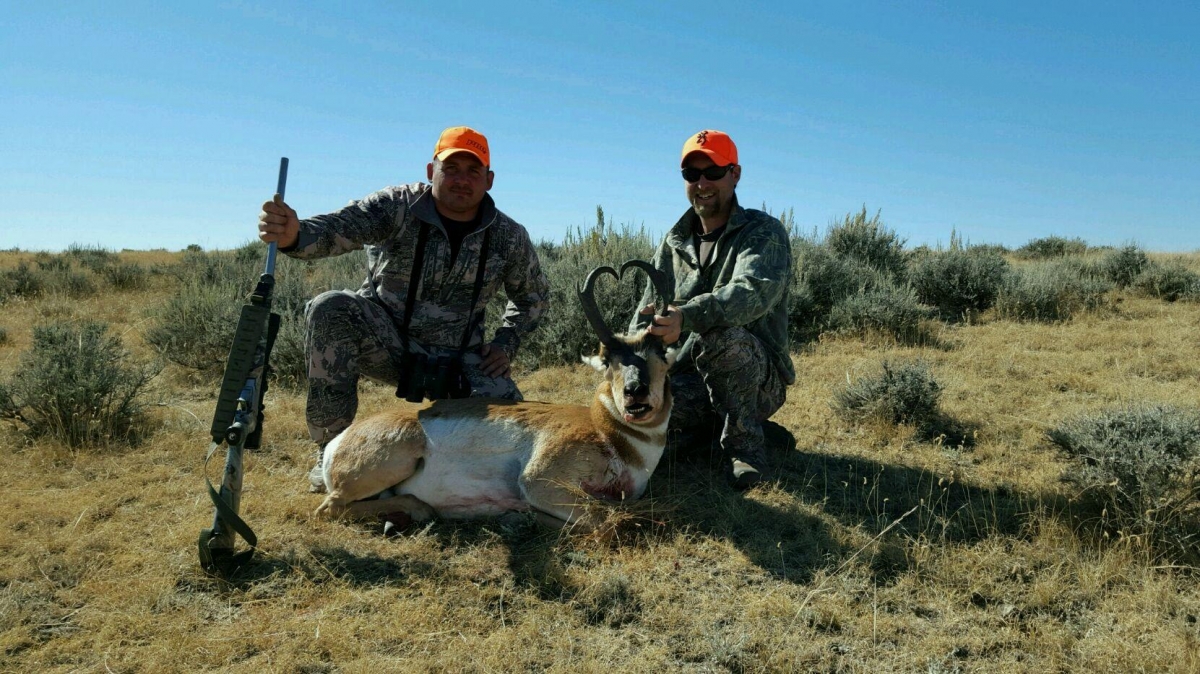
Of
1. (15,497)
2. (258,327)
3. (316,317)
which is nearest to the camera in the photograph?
(258,327)

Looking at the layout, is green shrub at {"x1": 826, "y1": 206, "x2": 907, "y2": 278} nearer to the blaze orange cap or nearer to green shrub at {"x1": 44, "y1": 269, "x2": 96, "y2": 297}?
the blaze orange cap

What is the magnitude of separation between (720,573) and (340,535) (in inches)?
87.4

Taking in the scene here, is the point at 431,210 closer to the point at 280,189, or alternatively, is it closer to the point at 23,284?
the point at 280,189

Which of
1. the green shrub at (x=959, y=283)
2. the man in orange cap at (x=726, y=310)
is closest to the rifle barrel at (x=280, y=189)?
the man in orange cap at (x=726, y=310)

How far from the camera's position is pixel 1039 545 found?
4.06 meters

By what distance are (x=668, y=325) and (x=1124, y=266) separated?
12.7 meters

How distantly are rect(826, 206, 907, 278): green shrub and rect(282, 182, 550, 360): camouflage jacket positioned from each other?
950cm

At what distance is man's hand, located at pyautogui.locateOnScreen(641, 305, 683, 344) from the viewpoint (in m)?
4.59

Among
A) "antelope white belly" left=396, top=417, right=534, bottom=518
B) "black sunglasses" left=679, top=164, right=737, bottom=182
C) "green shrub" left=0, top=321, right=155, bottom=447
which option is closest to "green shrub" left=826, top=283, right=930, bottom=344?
"black sunglasses" left=679, top=164, right=737, bottom=182

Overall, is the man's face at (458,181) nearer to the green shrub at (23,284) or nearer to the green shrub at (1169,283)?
the green shrub at (1169,283)

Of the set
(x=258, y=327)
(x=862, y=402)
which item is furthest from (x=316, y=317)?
(x=862, y=402)

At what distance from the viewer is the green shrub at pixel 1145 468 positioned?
13.2 ft

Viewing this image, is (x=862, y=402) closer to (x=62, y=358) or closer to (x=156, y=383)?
(x=62, y=358)

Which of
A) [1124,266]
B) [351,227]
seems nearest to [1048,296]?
[1124,266]
